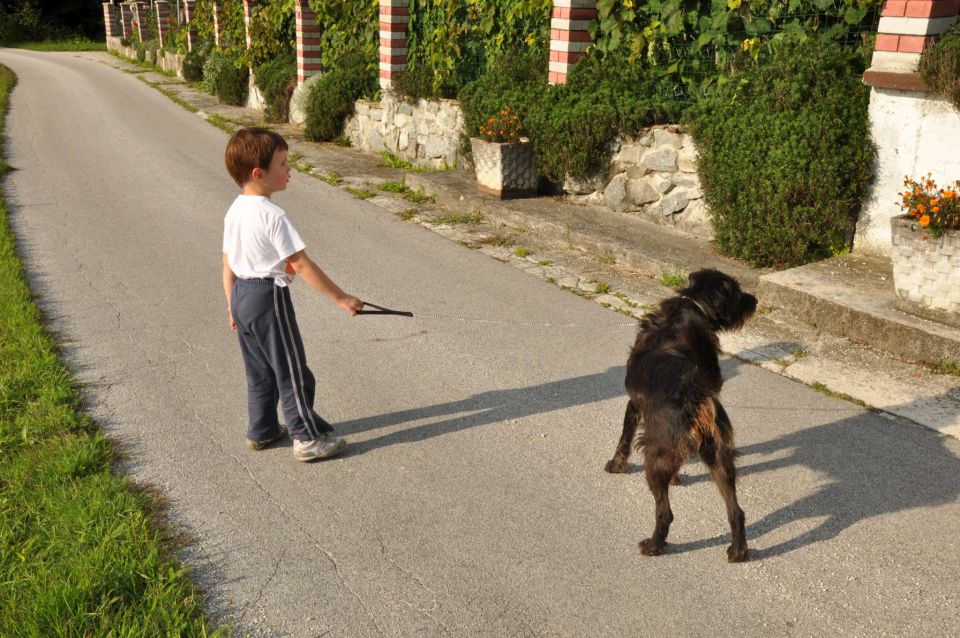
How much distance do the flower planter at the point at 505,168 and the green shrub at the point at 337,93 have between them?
519 cm

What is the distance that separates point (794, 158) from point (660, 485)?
4.09m

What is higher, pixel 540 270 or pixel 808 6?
pixel 808 6

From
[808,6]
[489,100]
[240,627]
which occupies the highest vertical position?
[808,6]

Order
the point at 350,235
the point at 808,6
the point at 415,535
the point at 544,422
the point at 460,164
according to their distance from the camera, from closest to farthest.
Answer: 1. the point at 415,535
2. the point at 544,422
3. the point at 808,6
4. the point at 350,235
5. the point at 460,164

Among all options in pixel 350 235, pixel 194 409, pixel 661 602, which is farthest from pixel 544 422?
pixel 350 235

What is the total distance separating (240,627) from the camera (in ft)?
9.53

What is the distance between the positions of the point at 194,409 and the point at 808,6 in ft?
20.4

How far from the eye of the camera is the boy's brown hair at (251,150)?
12.2 feet

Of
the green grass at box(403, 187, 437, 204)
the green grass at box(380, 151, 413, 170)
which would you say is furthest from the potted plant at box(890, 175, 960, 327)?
the green grass at box(380, 151, 413, 170)

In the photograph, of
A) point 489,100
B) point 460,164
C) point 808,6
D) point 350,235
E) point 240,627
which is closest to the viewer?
point 240,627

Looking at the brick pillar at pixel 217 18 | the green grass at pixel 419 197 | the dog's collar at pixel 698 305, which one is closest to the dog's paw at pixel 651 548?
the dog's collar at pixel 698 305

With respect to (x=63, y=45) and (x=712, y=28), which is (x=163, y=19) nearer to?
(x=63, y=45)

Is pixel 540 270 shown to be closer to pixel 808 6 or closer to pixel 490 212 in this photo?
pixel 490 212

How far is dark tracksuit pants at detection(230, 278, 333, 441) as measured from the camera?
386cm
